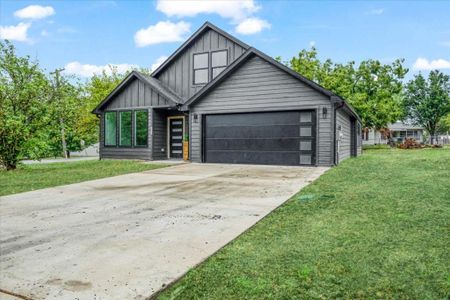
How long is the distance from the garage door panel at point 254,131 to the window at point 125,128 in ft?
14.9

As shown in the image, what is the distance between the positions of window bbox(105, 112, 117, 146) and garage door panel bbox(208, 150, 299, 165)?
5685mm

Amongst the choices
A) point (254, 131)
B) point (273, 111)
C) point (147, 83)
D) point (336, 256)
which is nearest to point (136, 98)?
point (147, 83)

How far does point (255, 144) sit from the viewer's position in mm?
12844

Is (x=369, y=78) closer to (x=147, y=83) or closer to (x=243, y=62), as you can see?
(x=243, y=62)

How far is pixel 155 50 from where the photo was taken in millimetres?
37594

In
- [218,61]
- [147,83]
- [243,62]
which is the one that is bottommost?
[147,83]

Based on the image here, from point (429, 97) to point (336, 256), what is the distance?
49.6 meters

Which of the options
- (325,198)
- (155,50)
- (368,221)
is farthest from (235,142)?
(155,50)

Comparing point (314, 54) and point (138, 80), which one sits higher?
point (314, 54)

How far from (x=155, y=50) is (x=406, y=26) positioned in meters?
26.3

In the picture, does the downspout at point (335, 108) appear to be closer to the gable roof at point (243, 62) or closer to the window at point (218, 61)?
the gable roof at point (243, 62)

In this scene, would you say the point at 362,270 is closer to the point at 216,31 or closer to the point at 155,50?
the point at 216,31

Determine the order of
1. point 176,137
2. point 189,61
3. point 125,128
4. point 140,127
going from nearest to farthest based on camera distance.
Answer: point 140,127, point 125,128, point 176,137, point 189,61

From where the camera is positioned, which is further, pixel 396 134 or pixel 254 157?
pixel 396 134
